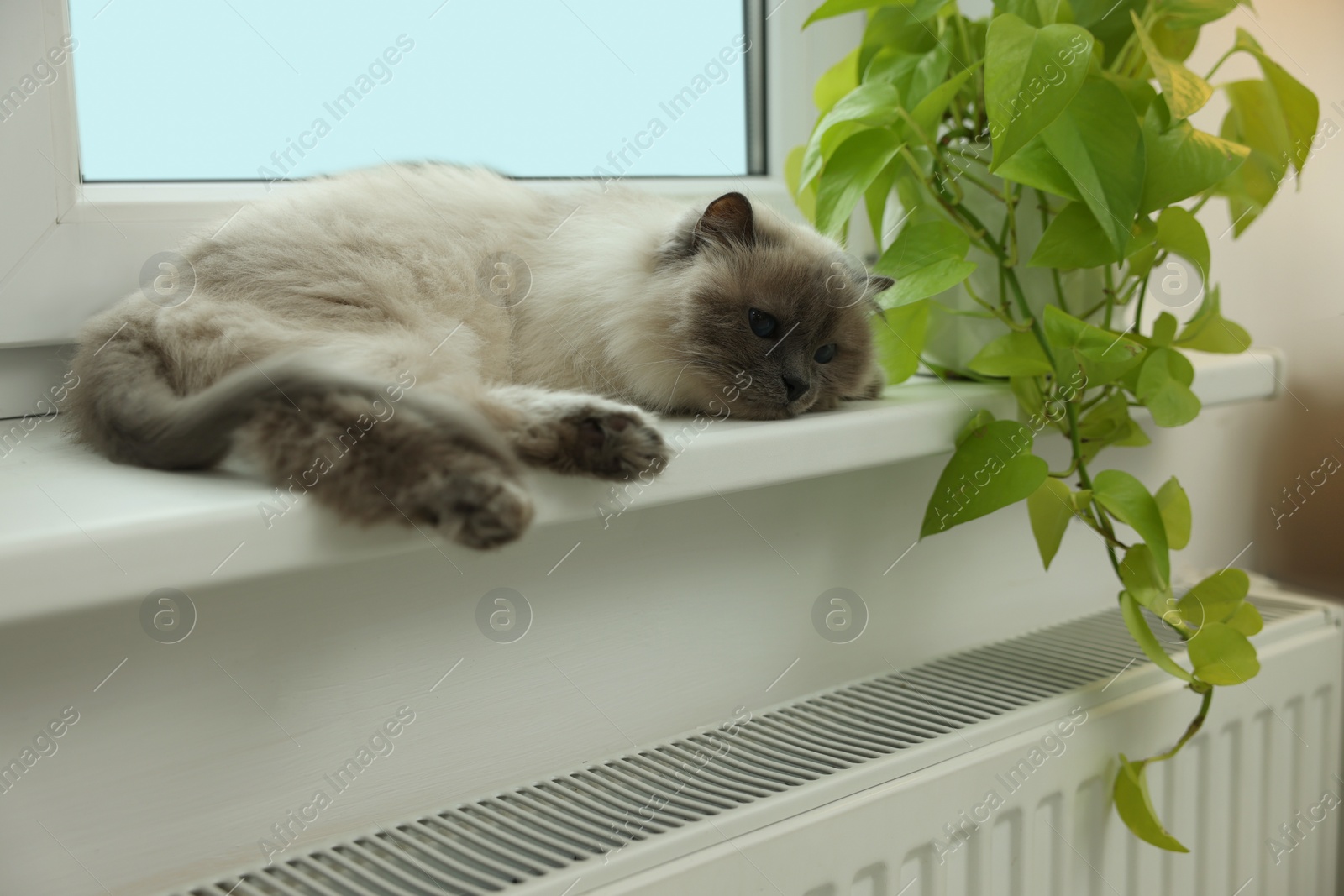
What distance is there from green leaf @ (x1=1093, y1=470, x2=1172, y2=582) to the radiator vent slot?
0.73 ft

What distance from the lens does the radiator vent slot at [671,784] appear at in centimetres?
80

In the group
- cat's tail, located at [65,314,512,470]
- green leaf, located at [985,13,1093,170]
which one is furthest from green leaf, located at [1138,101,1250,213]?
cat's tail, located at [65,314,512,470]

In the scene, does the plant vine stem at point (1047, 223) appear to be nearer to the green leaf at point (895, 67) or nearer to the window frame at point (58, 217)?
the green leaf at point (895, 67)

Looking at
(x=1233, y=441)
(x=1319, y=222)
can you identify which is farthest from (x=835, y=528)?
(x=1319, y=222)

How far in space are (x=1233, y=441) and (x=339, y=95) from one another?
149cm

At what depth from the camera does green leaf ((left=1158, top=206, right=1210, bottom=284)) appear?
1.06 metres

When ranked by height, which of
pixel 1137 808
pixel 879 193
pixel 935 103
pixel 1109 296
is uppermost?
pixel 935 103

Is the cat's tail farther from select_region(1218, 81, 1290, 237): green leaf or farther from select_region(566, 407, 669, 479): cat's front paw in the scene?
select_region(1218, 81, 1290, 237): green leaf

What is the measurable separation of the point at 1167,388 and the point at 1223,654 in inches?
11.8

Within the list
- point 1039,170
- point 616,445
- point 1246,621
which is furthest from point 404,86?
point 1246,621

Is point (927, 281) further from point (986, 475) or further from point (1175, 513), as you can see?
point (1175, 513)

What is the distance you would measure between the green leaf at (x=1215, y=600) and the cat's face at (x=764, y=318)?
0.46 m

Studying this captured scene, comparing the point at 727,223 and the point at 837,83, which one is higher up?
the point at 837,83

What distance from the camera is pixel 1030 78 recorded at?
902mm
